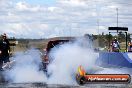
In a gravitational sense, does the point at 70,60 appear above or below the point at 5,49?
below

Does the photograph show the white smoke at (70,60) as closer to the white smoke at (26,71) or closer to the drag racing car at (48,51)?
the drag racing car at (48,51)

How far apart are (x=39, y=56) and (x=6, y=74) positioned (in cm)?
237

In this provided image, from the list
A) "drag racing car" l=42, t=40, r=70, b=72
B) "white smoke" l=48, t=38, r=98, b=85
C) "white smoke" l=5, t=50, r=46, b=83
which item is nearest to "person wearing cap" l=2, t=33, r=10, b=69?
"white smoke" l=5, t=50, r=46, b=83

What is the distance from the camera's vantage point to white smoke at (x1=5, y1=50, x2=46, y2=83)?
805 inches

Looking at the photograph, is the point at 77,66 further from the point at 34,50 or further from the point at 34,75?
the point at 34,50

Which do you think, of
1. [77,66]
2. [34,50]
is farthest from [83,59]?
[34,50]

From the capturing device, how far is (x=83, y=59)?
1930cm

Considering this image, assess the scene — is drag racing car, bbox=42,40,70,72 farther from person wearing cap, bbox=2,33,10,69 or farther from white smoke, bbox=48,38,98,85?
person wearing cap, bbox=2,33,10,69

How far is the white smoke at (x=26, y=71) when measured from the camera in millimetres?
20438

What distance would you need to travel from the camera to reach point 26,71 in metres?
21.4

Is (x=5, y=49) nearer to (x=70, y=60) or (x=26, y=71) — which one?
(x=26, y=71)

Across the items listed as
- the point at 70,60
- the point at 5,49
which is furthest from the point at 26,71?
the point at 70,60

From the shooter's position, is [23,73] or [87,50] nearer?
[87,50]

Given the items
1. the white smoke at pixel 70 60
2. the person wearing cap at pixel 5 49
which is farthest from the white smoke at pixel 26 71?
the white smoke at pixel 70 60
